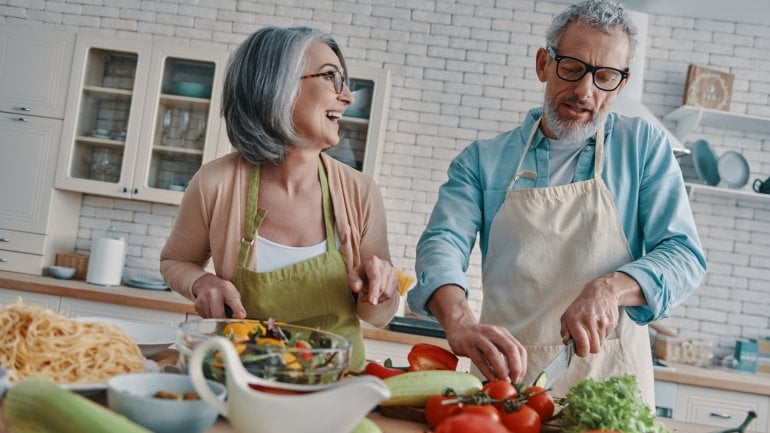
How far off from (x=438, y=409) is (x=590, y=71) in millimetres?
1070

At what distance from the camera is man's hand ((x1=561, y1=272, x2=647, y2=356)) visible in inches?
57.7

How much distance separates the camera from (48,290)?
153 inches

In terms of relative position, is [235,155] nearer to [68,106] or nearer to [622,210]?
[622,210]

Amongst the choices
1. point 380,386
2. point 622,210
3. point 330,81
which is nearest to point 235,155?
point 330,81

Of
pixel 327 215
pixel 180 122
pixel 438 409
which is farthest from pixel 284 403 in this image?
pixel 180 122

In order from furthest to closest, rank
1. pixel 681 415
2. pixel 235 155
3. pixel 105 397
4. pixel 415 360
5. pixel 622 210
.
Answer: pixel 681 415 → pixel 235 155 → pixel 622 210 → pixel 415 360 → pixel 105 397

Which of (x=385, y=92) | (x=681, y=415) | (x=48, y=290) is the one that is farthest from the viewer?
(x=385, y=92)

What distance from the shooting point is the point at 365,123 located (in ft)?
13.7

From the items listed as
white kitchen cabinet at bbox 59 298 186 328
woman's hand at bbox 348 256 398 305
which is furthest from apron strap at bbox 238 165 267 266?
white kitchen cabinet at bbox 59 298 186 328

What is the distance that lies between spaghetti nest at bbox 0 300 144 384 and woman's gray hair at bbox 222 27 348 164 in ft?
2.80

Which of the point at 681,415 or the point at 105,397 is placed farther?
the point at 681,415

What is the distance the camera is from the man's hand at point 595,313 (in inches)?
57.7

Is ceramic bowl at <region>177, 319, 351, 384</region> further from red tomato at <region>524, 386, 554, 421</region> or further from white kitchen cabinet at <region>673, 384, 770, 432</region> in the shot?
white kitchen cabinet at <region>673, 384, 770, 432</region>

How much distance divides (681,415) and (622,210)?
88.2 inches
